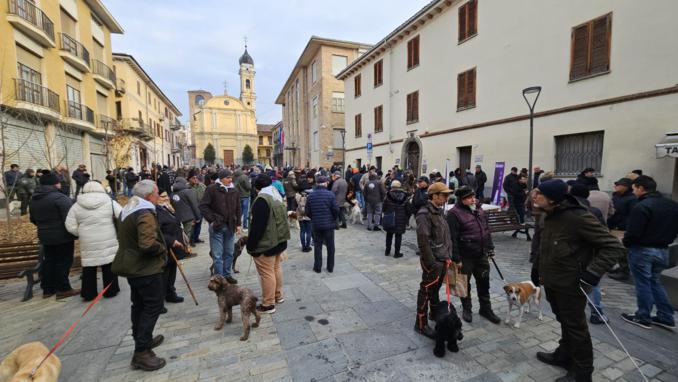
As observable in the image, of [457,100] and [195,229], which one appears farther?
[457,100]

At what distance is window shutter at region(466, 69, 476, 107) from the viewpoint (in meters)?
13.1

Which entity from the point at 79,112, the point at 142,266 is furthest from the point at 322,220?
the point at 79,112

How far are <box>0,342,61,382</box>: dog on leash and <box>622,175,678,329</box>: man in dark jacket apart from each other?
597 centimetres

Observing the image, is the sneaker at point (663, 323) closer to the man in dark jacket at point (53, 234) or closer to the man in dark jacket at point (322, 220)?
the man in dark jacket at point (322, 220)

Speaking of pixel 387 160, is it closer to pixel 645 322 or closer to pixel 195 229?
pixel 195 229

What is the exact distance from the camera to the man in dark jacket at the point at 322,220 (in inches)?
219

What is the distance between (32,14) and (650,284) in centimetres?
2299

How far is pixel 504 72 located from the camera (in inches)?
462

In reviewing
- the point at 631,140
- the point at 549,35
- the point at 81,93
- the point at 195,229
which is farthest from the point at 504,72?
the point at 81,93

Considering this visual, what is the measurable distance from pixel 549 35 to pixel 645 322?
10.1 metres

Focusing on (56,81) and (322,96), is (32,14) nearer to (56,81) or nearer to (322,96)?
(56,81)

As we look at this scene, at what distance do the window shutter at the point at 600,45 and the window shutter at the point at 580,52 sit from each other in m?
0.17

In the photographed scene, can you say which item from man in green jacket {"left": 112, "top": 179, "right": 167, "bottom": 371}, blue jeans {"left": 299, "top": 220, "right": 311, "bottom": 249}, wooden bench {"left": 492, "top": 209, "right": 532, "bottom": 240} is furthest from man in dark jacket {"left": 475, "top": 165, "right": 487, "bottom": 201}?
man in green jacket {"left": 112, "top": 179, "right": 167, "bottom": 371}

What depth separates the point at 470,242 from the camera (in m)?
3.66
